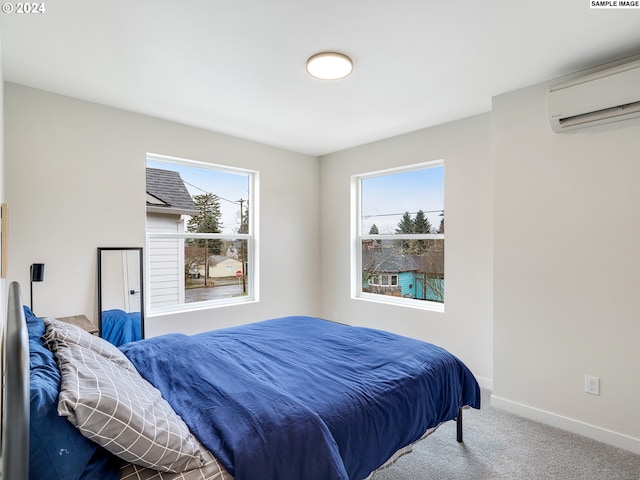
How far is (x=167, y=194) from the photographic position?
3557 millimetres

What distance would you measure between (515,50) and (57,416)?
279cm

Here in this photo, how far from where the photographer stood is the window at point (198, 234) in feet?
11.4

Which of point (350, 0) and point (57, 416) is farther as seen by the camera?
point (350, 0)

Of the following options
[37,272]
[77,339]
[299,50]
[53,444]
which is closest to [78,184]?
[37,272]

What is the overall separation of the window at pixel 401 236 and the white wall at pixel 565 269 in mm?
911

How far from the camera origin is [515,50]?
212 centimetres

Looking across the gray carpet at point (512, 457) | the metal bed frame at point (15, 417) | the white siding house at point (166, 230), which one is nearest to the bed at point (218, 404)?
the metal bed frame at point (15, 417)

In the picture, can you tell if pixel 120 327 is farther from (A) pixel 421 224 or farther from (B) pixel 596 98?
(B) pixel 596 98

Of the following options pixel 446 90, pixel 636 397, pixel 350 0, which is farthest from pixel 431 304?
pixel 350 0

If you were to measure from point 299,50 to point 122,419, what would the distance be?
2.07 meters

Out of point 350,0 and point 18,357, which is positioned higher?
point 350,0

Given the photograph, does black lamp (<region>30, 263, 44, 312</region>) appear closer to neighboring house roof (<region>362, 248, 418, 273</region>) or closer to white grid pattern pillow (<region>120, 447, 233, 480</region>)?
white grid pattern pillow (<region>120, 447, 233, 480</region>)

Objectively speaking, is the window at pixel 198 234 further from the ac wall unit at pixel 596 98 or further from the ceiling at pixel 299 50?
the ac wall unit at pixel 596 98

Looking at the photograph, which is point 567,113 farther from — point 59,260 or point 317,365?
point 59,260
